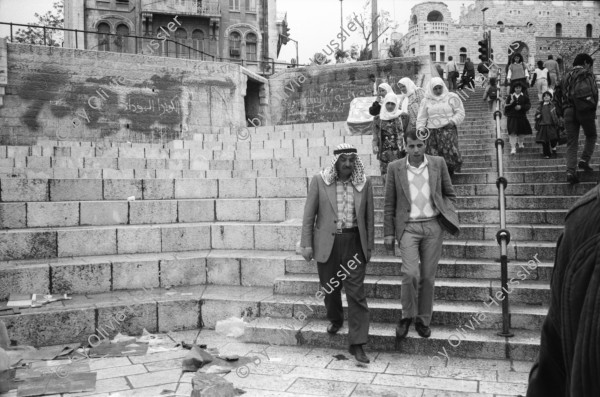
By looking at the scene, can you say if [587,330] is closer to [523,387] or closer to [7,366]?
[523,387]

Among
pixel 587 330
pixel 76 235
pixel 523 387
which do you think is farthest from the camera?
pixel 76 235

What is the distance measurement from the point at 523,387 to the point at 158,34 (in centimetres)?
3554

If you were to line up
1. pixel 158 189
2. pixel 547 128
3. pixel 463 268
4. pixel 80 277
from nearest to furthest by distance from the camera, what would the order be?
1. pixel 463 268
2. pixel 80 277
3. pixel 158 189
4. pixel 547 128

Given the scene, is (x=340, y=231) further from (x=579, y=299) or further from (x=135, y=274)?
(x=579, y=299)

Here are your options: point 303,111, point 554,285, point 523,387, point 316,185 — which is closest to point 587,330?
point 554,285

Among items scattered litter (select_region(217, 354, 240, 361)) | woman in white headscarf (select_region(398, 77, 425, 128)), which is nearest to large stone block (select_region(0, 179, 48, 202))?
scattered litter (select_region(217, 354, 240, 361))

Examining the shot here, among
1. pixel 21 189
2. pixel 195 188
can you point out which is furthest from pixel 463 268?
pixel 21 189

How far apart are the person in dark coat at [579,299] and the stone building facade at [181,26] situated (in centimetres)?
3402

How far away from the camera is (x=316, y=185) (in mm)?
5934

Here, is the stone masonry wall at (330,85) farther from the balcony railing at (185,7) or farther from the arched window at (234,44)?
the balcony railing at (185,7)

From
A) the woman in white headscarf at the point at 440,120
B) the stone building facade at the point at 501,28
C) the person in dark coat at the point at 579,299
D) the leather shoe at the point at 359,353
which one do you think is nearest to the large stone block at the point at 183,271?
the leather shoe at the point at 359,353

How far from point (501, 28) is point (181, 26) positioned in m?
45.1

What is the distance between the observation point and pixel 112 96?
68.5 ft

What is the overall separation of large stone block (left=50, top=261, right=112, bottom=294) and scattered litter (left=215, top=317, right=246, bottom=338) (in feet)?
6.16
